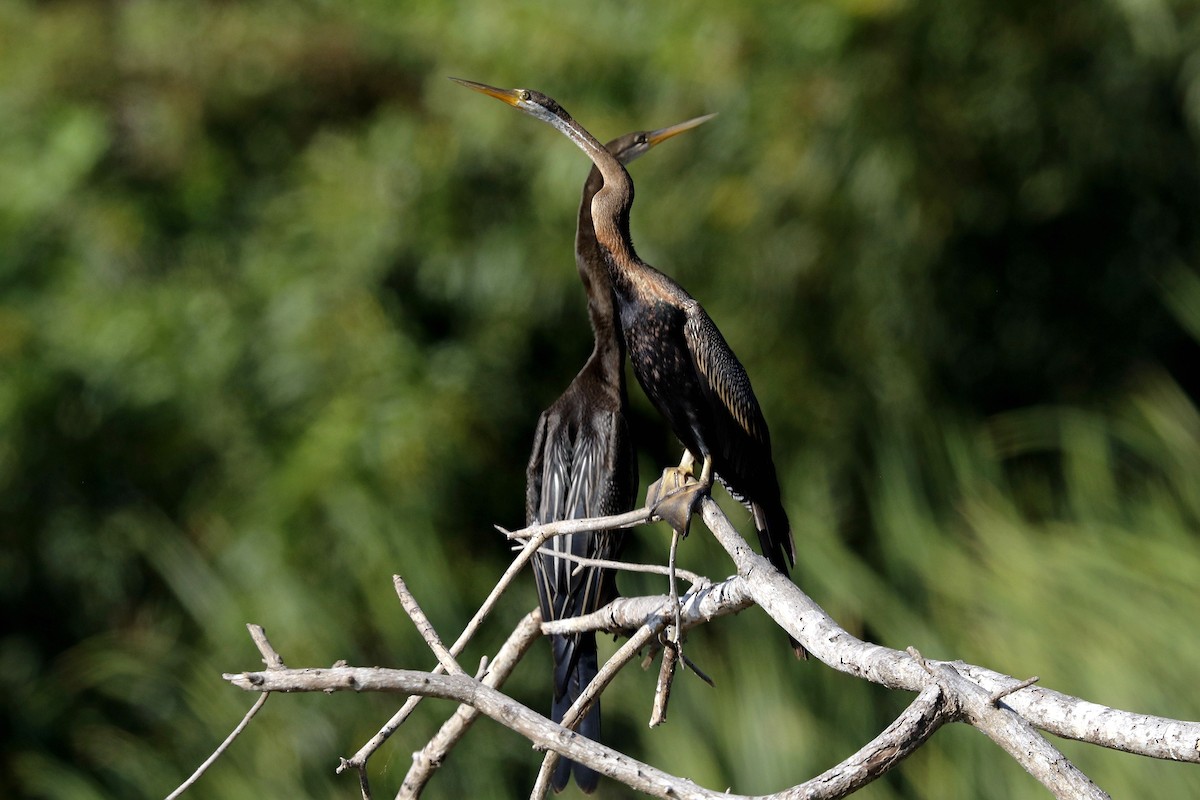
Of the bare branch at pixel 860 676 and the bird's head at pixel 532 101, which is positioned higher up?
the bird's head at pixel 532 101

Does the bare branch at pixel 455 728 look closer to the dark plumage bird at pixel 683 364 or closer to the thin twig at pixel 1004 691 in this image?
the dark plumage bird at pixel 683 364

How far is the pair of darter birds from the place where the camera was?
79.0 inches

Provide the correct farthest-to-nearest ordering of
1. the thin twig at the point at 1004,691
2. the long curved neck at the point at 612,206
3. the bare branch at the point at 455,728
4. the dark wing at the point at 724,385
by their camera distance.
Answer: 1. the dark wing at the point at 724,385
2. the long curved neck at the point at 612,206
3. the bare branch at the point at 455,728
4. the thin twig at the point at 1004,691

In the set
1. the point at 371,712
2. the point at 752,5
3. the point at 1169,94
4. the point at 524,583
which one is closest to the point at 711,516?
the point at 371,712

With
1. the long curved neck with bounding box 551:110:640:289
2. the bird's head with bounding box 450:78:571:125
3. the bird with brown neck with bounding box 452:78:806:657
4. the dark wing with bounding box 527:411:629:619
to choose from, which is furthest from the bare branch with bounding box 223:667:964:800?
the dark wing with bounding box 527:411:629:619

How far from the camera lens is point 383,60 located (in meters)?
5.24

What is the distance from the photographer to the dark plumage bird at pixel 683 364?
6.42 feet

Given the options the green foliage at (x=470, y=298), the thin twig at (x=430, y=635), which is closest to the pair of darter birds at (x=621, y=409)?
the thin twig at (x=430, y=635)

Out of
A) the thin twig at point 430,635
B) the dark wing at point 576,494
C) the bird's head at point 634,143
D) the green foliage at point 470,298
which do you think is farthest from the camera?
the green foliage at point 470,298

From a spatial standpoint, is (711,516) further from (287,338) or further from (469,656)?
(287,338)

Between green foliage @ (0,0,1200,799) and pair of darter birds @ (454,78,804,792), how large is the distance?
0.67 metres

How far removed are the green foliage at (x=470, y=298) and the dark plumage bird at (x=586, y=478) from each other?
0.62 m

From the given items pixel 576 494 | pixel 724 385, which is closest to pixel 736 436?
pixel 724 385

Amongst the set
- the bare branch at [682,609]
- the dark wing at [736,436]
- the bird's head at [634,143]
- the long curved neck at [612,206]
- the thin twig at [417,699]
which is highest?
the bird's head at [634,143]
